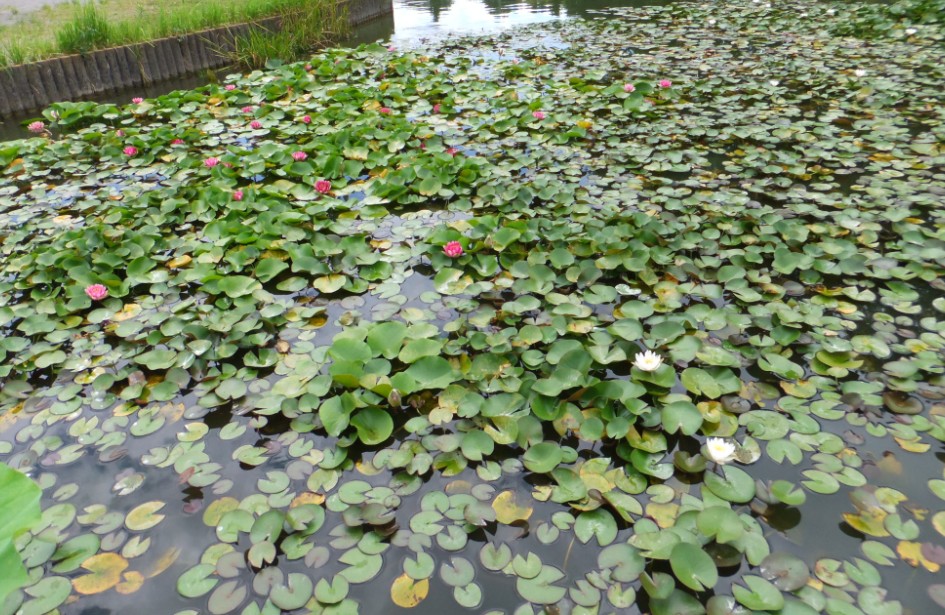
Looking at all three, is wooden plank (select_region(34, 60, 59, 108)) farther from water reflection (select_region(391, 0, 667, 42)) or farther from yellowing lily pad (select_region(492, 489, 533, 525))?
yellowing lily pad (select_region(492, 489, 533, 525))

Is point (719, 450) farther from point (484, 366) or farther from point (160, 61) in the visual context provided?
point (160, 61)

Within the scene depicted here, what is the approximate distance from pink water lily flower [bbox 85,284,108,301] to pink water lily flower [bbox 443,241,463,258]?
1372mm

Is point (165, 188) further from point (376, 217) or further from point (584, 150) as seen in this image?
point (584, 150)

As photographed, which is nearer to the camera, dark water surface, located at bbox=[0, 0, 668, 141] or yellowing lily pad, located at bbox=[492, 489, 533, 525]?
yellowing lily pad, located at bbox=[492, 489, 533, 525]

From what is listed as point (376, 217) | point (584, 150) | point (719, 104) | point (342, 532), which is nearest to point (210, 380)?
point (342, 532)

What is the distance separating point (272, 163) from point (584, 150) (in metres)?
1.91

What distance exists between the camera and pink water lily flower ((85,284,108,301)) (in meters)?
2.21

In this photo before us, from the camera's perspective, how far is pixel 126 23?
18.3 ft

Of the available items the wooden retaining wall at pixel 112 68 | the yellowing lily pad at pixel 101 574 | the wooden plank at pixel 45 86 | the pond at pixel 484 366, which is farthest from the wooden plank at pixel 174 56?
the yellowing lily pad at pixel 101 574

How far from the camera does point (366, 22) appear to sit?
8.66m

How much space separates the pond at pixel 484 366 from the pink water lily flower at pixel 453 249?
0.05m

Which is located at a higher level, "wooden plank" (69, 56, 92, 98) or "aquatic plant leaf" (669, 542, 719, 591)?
"wooden plank" (69, 56, 92, 98)

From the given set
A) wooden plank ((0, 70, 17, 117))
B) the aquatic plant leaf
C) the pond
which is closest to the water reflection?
wooden plank ((0, 70, 17, 117))

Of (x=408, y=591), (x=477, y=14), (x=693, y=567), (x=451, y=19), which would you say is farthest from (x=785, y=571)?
(x=477, y=14)
